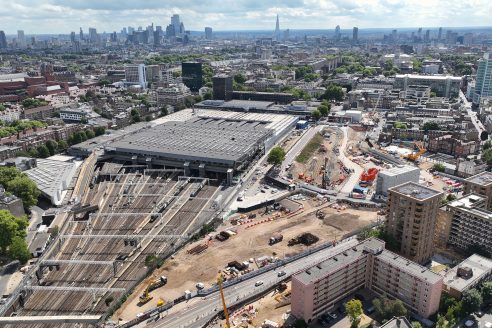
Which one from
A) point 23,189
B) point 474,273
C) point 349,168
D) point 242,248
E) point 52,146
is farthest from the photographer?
point 52,146

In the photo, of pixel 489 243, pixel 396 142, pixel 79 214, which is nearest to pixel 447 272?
pixel 489 243

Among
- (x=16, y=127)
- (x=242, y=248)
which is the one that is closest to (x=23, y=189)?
(x=242, y=248)

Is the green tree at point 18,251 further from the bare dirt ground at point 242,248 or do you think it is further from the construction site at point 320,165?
the construction site at point 320,165

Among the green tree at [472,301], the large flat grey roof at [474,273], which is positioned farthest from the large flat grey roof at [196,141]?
the green tree at [472,301]

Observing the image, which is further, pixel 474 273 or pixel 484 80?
pixel 484 80

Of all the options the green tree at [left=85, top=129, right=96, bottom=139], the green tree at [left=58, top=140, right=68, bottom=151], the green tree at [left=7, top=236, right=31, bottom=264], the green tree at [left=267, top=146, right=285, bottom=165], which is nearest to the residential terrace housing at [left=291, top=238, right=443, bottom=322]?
the green tree at [left=7, top=236, right=31, bottom=264]

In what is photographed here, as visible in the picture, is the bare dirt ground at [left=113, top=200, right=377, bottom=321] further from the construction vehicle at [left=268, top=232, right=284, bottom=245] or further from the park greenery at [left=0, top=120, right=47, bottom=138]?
the park greenery at [left=0, top=120, right=47, bottom=138]

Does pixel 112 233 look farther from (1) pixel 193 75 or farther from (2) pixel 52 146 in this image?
(1) pixel 193 75
